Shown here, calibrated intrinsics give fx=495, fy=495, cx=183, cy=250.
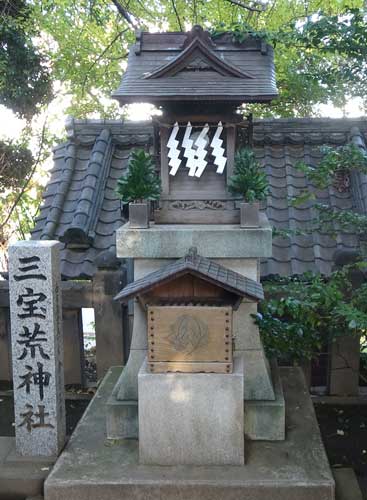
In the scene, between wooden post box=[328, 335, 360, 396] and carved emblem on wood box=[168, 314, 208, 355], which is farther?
wooden post box=[328, 335, 360, 396]

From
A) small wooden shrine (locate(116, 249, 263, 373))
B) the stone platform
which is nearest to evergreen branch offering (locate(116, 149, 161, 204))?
small wooden shrine (locate(116, 249, 263, 373))

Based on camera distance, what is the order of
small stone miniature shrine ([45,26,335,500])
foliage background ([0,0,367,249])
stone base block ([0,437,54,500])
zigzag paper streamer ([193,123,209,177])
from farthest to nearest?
foliage background ([0,0,367,249]), zigzag paper streamer ([193,123,209,177]), stone base block ([0,437,54,500]), small stone miniature shrine ([45,26,335,500])

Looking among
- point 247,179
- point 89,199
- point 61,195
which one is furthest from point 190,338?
point 61,195

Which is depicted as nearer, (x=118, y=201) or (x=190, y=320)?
(x=190, y=320)

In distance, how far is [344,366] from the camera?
559 centimetres

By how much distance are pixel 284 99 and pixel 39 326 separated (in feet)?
27.6

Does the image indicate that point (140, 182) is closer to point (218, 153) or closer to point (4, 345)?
point (218, 153)

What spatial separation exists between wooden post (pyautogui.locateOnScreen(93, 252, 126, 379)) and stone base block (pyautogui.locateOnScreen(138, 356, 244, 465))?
198 centimetres

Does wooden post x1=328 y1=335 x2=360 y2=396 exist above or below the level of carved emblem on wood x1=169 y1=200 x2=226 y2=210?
below

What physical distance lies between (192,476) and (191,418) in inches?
15.8

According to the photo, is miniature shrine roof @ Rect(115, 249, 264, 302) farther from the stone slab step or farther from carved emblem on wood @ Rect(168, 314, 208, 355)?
the stone slab step

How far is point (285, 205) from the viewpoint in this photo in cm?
662

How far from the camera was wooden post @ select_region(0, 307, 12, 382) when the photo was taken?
5980mm

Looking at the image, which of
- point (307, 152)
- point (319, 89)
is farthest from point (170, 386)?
point (319, 89)
